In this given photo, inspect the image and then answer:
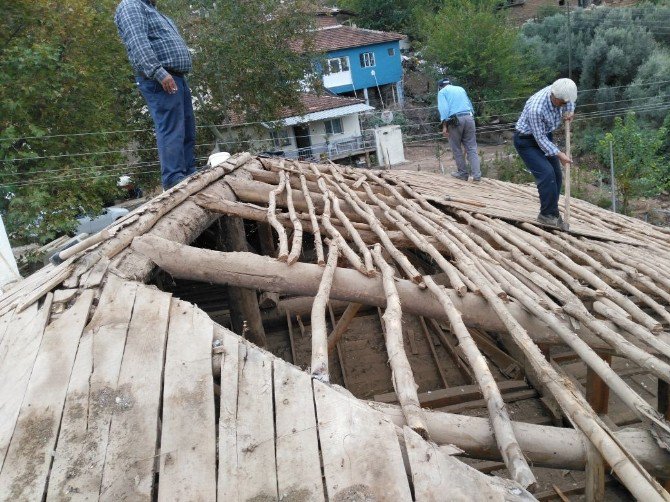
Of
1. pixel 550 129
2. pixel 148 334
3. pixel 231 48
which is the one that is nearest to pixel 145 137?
pixel 231 48

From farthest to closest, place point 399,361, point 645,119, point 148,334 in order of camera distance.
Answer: point 645,119 → point 148,334 → point 399,361

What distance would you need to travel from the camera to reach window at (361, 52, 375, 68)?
992 inches

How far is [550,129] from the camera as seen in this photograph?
4105mm

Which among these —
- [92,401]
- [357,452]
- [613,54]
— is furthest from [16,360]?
[613,54]

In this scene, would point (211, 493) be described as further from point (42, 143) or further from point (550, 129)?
point (42, 143)

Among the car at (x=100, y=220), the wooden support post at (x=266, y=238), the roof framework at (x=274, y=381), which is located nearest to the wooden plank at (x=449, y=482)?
the roof framework at (x=274, y=381)

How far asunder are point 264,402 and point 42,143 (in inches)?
431

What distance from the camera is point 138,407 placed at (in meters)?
1.55

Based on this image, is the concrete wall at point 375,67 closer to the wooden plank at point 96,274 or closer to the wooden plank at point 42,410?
the wooden plank at point 96,274

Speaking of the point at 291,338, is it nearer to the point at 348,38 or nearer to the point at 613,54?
the point at 613,54

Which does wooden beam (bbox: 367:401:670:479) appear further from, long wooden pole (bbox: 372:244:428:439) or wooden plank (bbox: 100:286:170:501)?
wooden plank (bbox: 100:286:170:501)

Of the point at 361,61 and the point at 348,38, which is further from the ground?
the point at 348,38

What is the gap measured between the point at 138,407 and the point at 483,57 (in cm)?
2387

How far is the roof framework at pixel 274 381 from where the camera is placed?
1.32 metres
